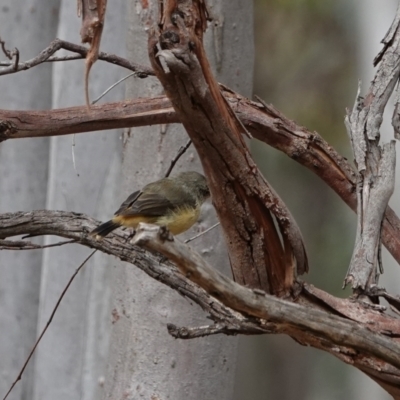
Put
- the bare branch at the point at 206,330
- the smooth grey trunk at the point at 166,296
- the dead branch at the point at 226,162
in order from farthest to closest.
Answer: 1. the smooth grey trunk at the point at 166,296
2. the bare branch at the point at 206,330
3. the dead branch at the point at 226,162

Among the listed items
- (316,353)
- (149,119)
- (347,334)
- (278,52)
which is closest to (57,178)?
(149,119)

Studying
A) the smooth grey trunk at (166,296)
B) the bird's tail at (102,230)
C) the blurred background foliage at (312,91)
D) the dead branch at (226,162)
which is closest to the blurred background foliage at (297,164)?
the blurred background foliage at (312,91)

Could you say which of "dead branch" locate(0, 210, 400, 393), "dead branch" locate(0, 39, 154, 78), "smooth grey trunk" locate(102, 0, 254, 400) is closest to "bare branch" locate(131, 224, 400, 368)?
"dead branch" locate(0, 210, 400, 393)

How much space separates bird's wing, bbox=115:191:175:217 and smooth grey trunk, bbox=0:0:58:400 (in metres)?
1.03

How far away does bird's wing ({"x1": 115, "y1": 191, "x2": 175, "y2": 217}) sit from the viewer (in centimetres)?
161

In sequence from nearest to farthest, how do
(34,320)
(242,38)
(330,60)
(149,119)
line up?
1. (149,119)
2. (242,38)
3. (34,320)
4. (330,60)

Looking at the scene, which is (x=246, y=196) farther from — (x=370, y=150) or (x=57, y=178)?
(x=57, y=178)

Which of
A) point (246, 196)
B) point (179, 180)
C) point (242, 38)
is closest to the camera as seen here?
point (246, 196)

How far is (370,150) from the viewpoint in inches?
53.2

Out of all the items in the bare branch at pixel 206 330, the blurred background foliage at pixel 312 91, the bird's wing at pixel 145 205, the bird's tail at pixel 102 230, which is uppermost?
the blurred background foliage at pixel 312 91

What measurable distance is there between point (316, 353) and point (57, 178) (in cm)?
305

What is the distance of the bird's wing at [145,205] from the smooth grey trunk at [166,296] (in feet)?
0.47

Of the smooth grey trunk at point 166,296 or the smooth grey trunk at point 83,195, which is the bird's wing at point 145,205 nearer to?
the smooth grey trunk at point 166,296

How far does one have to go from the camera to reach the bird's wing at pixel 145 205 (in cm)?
161
